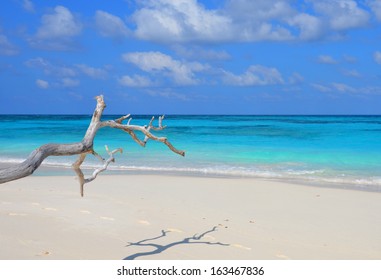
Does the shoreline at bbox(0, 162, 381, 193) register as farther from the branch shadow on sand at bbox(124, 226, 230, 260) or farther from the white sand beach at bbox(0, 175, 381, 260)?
the branch shadow on sand at bbox(124, 226, 230, 260)

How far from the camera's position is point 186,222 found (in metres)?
6.81

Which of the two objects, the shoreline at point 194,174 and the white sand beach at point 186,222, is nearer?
the white sand beach at point 186,222

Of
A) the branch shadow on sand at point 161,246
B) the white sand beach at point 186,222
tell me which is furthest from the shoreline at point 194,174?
the branch shadow on sand at point 161,246

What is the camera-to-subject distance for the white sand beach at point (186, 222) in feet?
17.9

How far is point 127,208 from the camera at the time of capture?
302 inches

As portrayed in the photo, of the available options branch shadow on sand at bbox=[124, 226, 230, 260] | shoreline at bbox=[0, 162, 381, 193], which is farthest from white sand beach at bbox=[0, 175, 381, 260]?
shoreline at bbox=[0, 162, 381, 193]

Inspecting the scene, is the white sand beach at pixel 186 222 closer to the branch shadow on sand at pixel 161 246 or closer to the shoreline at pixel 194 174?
the branch shadow on sand at pixel 161 246

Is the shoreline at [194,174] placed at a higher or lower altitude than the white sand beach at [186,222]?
higher

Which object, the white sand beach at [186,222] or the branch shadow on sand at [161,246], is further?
the white sand beach at [186,222]

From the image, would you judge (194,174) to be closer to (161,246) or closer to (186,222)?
(186,222)

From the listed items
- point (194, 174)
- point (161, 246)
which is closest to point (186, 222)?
point (161, 246)

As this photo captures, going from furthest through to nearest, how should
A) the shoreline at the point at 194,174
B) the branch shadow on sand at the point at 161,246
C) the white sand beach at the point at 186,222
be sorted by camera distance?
the shoreline at the point at 194,174
the white sand beach at the point at 186,222
the branch shadow on sand at the point at 161,246

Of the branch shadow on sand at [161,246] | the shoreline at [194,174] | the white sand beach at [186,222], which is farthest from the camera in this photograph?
the shoreline at [194,174]

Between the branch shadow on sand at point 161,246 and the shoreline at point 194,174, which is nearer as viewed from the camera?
the branch shadow on sand at point 161,246
